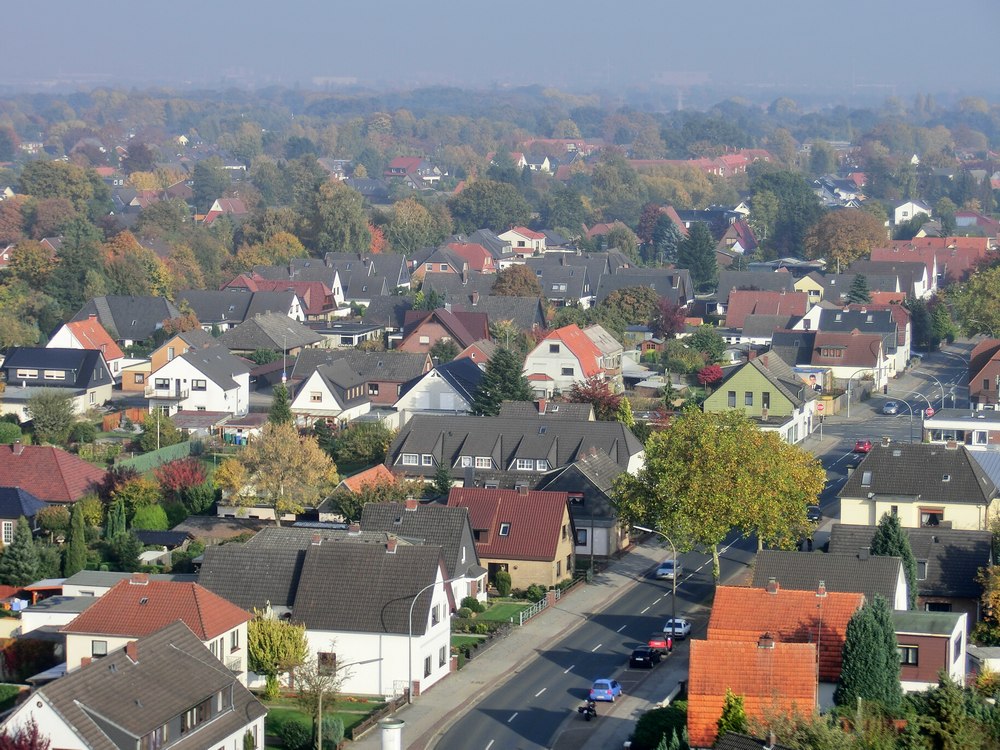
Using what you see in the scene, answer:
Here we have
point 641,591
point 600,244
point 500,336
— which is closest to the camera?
point 641,591

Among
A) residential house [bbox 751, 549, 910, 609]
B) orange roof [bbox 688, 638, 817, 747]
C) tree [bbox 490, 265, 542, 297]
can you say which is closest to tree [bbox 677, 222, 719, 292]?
tree [bbox 490, 265, 542, 297]

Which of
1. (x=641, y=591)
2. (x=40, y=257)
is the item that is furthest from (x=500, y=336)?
(x=641, y=591)

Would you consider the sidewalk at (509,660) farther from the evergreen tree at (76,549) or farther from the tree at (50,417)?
the tree at (50,417)

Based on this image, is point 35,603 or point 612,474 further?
point 612,474

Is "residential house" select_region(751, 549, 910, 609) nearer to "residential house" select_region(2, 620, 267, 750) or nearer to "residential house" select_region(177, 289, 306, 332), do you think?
"residential house" select_region(2, 620, 267, 750)

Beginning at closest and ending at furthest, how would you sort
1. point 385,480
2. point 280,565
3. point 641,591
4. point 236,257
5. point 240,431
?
point 280,565 < point 641,591 < point 385,480 < point 240,431 < point 236,257

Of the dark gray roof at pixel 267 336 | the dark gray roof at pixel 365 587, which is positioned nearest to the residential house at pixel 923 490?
the dark gray roof at pixel 365 587

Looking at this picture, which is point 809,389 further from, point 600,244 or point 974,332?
point 600,244
